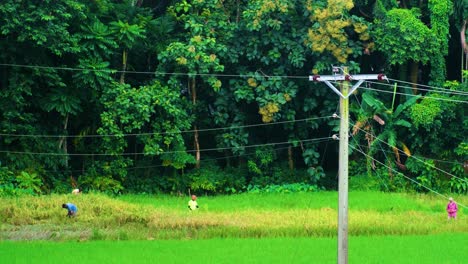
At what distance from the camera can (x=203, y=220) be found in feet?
60.4

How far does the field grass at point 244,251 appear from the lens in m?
14.3

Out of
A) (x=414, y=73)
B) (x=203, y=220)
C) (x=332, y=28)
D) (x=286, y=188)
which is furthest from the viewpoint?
(x=414, y=73)

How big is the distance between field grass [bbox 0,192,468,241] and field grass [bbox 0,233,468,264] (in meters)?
0.83

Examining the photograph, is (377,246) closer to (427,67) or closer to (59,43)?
(59,43)

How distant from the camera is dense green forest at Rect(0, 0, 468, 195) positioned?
24297 mm

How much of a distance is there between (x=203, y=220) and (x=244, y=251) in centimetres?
336

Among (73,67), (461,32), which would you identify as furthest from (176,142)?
(461,32)

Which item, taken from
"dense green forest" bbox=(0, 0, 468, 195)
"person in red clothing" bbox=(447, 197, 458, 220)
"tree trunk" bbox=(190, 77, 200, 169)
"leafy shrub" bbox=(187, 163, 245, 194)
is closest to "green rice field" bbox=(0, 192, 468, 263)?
"person in red clothing" bbox=(447, 197, 458, 220)

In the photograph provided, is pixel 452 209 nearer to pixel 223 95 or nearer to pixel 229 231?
pixel 229 231

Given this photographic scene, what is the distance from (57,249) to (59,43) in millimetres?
9436

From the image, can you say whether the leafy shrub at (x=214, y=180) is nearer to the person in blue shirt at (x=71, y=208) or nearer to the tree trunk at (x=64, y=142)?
the tree trunk at (x=64, y=142)

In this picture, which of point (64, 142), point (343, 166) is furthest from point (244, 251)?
point (64, 142)

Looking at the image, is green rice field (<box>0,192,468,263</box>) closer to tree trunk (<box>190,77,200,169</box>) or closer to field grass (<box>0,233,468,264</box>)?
field grass (<box>0,233,468,264</box>)

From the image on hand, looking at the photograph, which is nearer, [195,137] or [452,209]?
[452,209]
